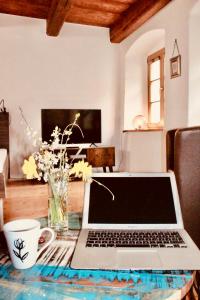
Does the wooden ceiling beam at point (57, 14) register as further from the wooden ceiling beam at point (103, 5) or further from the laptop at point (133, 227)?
the laptop at point (133, 227)

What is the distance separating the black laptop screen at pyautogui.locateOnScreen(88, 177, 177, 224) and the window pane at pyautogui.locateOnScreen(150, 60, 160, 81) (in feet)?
15.8

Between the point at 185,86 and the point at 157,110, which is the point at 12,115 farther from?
the point at 185,86

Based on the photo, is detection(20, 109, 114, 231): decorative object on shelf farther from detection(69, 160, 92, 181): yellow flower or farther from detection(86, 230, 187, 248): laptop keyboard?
detection(86, 230, 187, 248): laptop keyboard

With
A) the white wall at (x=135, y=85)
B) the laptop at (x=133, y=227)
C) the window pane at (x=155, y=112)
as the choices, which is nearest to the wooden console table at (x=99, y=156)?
the white wall at (x=135, y=85)

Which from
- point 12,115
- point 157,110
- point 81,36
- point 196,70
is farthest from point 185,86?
point 12,115

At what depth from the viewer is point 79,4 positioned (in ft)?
16.1

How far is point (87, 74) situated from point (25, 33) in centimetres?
142

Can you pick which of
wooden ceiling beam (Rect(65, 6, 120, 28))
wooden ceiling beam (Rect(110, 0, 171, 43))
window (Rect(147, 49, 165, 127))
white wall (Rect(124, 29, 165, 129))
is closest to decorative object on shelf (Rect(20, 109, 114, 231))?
wooden ceiling beam (Rect(110, 0, 171, 43))

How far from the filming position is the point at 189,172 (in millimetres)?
1459

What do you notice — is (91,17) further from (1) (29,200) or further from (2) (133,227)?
(2) (133,227)

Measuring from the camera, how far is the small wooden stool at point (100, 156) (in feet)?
17.8

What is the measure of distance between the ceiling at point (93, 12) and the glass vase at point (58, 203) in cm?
376

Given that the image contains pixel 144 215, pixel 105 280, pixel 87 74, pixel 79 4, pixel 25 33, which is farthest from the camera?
pixel 87 74

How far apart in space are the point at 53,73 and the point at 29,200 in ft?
9.37
